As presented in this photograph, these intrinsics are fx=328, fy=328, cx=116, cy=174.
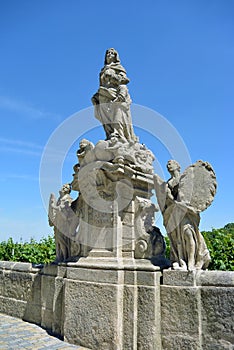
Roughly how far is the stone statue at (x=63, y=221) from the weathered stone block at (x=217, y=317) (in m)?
2.77

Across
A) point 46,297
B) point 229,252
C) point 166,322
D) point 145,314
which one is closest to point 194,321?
point 166,322

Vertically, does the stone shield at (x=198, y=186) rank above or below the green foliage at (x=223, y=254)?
above

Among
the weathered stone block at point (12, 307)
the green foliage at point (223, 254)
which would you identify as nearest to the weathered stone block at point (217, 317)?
the weathered stone block at point (12, 307)

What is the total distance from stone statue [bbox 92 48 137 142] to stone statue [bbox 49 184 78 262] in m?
1.46

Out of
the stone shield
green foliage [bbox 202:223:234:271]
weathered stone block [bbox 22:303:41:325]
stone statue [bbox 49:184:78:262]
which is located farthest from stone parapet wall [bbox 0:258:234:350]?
green foliage [bbox 202:223:234:271]

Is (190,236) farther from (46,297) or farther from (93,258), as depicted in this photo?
(46,297)

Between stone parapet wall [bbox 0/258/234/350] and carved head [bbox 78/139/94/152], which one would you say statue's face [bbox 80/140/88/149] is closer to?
carved head [bbox 78/139/94/152]

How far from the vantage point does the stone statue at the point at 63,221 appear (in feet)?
20.6

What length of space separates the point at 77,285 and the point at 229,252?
7054 millimetres

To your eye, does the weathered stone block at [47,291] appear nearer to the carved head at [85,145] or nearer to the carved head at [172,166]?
the carved head at [85,145]

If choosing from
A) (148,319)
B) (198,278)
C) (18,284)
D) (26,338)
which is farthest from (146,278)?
(18,284)

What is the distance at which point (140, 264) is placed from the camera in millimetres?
5051

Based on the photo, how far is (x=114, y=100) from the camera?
6.20 meters

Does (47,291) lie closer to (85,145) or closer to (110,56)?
(85,145)
